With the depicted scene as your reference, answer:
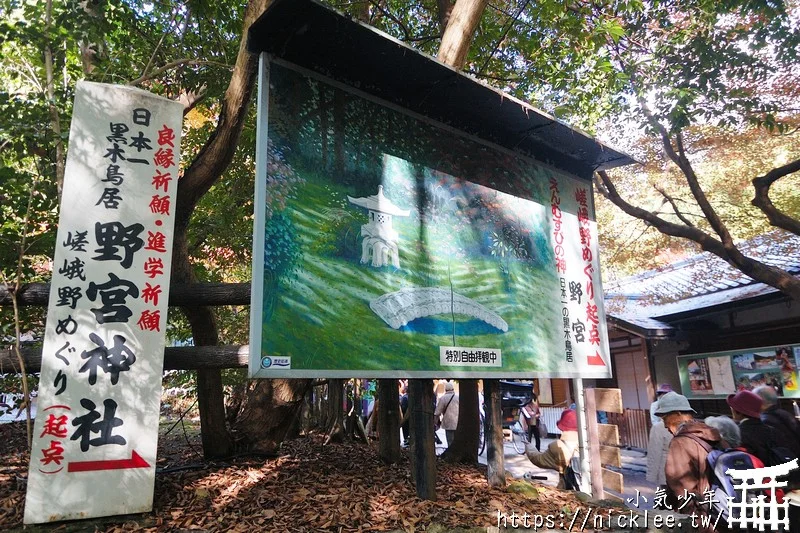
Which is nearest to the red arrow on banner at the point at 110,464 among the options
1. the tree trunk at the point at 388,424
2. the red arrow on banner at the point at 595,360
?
the tree trunk at the point at 388,424

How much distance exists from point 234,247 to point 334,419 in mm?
3579

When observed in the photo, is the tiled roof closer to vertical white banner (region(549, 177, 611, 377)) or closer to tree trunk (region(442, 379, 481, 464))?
vertical white banner (region(549, 177, 611, 377))

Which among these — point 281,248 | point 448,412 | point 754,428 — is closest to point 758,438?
point 754,428

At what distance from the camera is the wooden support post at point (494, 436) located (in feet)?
19.7

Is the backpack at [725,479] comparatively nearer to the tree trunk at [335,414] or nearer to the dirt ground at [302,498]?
the dirt ground at [302,498]

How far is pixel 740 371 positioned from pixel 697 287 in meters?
2.84

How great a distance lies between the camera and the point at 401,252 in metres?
4.90

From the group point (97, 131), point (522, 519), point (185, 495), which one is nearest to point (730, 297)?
point (522, 519)

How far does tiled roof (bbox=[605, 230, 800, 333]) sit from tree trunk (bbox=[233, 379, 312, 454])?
940 centimetres

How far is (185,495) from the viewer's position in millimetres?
4820

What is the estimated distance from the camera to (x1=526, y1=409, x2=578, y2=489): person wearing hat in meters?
6.88

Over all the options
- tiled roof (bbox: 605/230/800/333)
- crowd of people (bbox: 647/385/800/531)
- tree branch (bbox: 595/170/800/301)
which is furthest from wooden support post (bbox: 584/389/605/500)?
tiled roof (bbox: 605/230/800/333)

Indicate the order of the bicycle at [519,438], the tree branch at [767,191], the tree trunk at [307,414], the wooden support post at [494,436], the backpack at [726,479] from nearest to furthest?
the backpack at [726,479] < the wooden support post at [494,436] < the tree branch at [767,191] < the tree trunk at [307,414] < the bicycle at [519,438]

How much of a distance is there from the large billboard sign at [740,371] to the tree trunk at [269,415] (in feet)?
31.2
